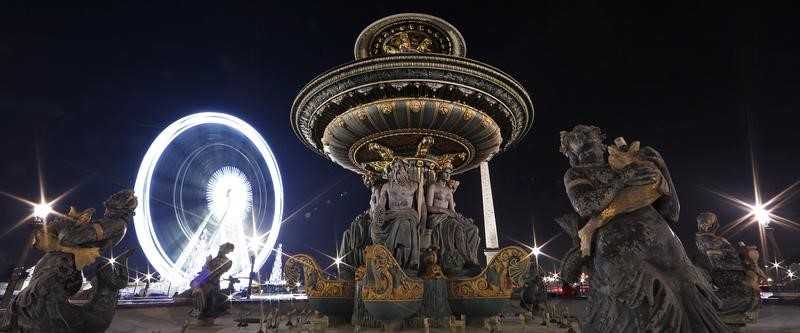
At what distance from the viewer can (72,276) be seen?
337cm

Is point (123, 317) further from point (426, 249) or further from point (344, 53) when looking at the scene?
point (344, 53)

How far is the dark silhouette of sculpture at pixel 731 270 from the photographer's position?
4312 mm

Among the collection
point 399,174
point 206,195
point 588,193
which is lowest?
point 588,193

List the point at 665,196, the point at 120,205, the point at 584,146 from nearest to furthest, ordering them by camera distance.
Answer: the point at 665,196 < the point at 584,146 < the point at 120,205

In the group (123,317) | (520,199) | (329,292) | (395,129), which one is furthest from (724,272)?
(520,199)

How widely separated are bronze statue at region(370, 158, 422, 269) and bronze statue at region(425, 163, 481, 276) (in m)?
0.33

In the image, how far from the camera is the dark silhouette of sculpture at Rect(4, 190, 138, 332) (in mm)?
3121

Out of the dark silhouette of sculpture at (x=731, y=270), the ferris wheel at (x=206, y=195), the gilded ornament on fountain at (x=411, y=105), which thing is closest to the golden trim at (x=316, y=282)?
the gilded ornament on fountain at (x=411, y=105)

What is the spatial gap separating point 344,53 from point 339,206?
8649 millimetres

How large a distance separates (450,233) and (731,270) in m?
3.80

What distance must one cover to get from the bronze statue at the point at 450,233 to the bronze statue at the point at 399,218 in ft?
1.07

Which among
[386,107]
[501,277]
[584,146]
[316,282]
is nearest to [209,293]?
[316,282]

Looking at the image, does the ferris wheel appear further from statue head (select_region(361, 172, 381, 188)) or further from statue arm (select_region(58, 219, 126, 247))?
statue arm (select_region(58, 219, 126, 247))

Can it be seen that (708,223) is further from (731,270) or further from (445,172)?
(445,172)
